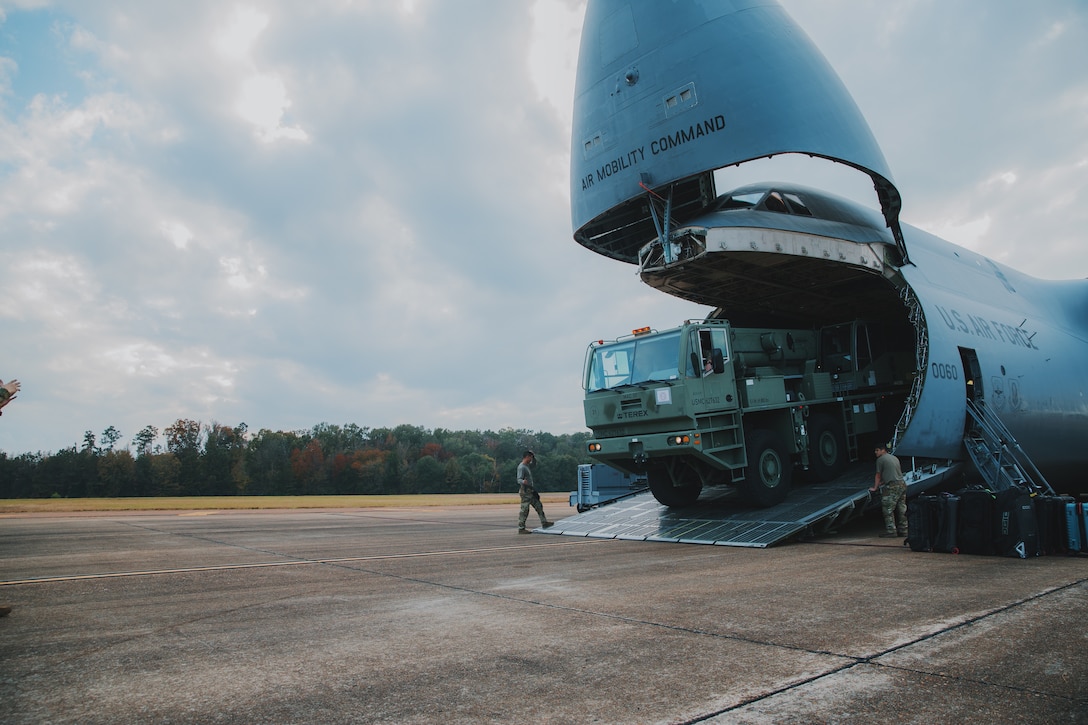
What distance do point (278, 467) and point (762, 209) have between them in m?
76.8

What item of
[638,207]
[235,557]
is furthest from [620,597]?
[638,207]

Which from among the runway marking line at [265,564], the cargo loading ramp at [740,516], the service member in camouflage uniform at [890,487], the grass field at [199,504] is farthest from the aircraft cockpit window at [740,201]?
the grass field at [199,504]

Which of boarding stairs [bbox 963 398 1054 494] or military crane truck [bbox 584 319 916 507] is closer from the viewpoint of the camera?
military crane truck [bbox 584 319 916 507]

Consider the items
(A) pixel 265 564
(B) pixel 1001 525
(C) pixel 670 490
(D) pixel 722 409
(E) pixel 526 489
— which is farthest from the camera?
(C) pixel 670 490

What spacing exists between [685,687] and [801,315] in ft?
43.9

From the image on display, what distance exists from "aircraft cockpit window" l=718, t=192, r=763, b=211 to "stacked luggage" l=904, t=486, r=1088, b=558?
5.88 meters

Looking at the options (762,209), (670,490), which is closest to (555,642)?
(670,490)

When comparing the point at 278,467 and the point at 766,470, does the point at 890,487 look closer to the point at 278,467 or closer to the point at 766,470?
the point at 766,470

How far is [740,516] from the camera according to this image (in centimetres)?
1095

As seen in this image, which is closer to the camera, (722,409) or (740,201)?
(722,409)

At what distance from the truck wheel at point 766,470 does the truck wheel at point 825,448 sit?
2.62ft

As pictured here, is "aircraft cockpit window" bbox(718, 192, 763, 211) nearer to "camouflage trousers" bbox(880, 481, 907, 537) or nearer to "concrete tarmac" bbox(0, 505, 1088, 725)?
"camouflage trousers" bbox(880, 481, 907, 537)

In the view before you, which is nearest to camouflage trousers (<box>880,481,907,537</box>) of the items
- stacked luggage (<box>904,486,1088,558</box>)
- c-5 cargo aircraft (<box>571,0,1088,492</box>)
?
c-5 cargo aircraft (<box>571,0,1088,492</box>)

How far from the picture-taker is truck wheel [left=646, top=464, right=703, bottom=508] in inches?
497
